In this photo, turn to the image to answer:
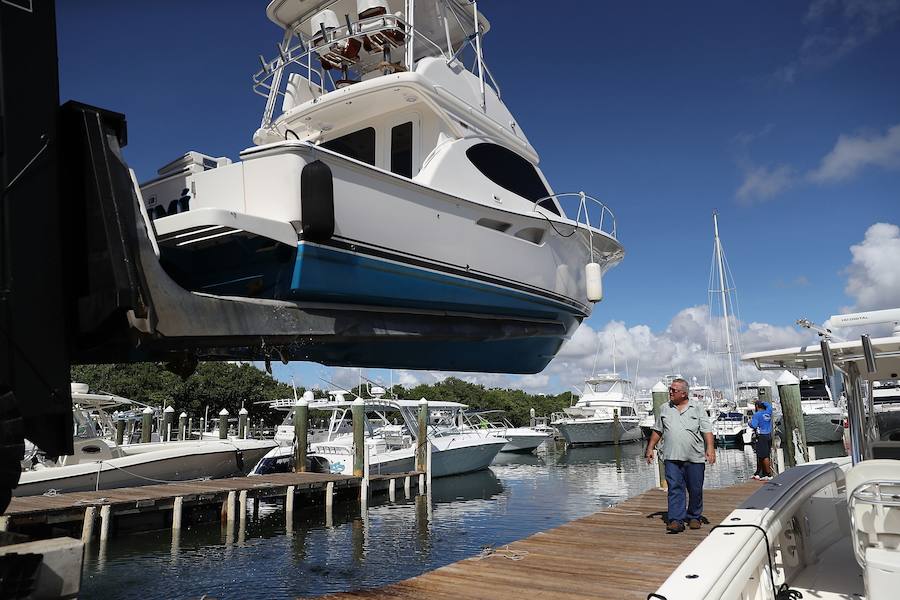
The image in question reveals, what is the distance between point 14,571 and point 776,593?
4.32 metres

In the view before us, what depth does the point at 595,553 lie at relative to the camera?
5.21m

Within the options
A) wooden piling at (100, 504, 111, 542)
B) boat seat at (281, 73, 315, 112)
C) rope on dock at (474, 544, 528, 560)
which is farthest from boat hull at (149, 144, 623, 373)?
wooden piling at (100, 504, 111, 542)

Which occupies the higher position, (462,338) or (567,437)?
(462,338)

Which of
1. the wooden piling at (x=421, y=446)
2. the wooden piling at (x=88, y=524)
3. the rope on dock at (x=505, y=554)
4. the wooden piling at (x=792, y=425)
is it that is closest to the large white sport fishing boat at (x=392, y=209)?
the rope on dock at (x=505, y=554)

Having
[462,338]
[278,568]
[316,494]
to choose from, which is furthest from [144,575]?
[462,338]

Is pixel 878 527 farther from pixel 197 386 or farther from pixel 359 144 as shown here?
pixel 197 386

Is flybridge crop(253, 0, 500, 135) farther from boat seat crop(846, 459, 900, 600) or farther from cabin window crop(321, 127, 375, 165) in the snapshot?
boat seat crop(846, 459, 900, 600)

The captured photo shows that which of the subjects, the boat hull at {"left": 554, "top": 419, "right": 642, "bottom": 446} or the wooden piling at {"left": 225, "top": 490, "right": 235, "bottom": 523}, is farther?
the boat hull at {"left": 554, "top": 419, "right": 642, "bottom": 446}

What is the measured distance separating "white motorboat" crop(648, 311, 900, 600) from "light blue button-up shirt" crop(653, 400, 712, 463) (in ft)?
2.23

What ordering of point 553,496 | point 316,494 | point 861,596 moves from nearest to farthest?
point 861,596
point 316,494
point 553,496

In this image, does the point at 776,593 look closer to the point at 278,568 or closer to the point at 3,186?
the point at 3,186

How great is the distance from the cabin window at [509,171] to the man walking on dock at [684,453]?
267 centimetres

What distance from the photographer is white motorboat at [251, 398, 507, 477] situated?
75.3ft

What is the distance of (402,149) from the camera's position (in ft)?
22.2
